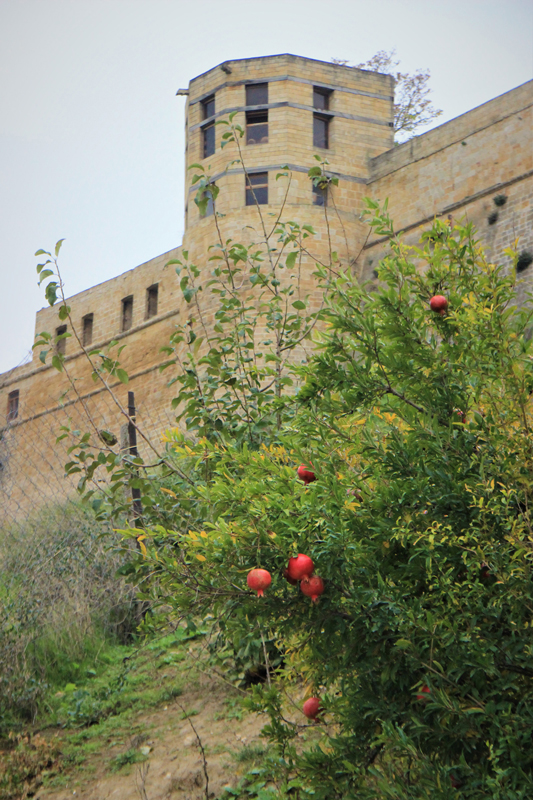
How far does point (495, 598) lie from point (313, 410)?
797 mm

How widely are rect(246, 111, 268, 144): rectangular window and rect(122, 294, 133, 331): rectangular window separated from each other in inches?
257

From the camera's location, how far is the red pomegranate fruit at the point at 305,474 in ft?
7.96

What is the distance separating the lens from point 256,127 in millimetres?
16391

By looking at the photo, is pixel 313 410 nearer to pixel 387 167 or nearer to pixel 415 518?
pixel 415 518

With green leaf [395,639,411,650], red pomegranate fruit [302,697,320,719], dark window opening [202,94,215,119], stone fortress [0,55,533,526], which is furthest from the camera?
dark window opening [202,94,215,119]

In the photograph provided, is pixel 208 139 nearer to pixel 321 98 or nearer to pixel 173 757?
pixel 321 98

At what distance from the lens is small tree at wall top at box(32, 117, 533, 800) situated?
1.96m

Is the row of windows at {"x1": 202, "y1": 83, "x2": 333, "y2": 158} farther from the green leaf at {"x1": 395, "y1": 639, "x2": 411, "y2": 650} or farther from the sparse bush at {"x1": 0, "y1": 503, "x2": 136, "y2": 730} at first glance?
the green leaf at {"x1": 395, "y1": 639, "x2": 411, "y2": 650}

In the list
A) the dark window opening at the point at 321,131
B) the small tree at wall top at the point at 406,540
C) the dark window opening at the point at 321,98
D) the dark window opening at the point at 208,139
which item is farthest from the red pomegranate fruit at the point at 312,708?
the dark window opening at the point at 321,98

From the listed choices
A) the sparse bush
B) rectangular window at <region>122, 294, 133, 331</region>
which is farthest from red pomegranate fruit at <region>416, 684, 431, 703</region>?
rectangular window at <region>122, 294, 133, 331</region>

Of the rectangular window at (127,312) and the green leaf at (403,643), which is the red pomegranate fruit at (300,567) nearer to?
the green leaf at (403,643)

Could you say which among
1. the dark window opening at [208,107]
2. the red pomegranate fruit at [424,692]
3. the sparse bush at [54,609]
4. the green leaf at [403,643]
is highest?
the dark window opening at [208,107]

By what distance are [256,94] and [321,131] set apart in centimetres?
159

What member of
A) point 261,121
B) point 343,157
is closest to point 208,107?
point 261,121
